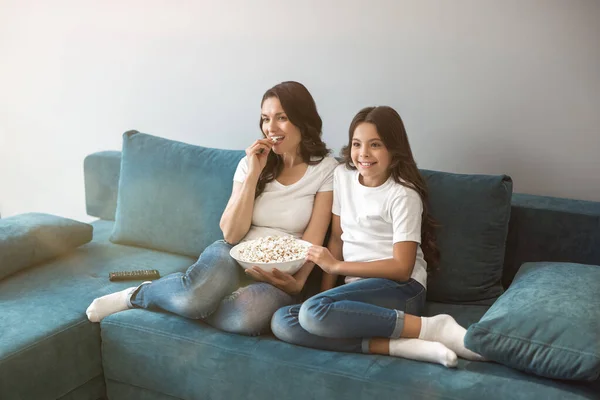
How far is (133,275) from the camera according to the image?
8.24 feet

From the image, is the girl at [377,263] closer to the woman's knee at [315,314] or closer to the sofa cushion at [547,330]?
the woman's knee at [315,314]

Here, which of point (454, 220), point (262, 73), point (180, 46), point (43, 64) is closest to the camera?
point (454, 220)

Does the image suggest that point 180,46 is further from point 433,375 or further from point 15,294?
point 433,375

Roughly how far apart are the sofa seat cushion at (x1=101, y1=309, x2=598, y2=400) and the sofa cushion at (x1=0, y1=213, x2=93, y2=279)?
0.54m

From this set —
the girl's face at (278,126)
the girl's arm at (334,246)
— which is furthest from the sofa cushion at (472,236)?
the girl's face at (278,126)

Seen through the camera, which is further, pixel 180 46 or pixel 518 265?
pixel 180 46

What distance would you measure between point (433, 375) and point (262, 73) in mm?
1628

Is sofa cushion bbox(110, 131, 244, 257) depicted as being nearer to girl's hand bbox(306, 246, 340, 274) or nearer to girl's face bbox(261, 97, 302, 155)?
girl's face bbox(261, 97, 302, 155)

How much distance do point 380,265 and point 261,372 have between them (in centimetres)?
50

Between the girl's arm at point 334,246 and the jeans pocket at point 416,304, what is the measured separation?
314 mm

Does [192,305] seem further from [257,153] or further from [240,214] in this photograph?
[257,153]

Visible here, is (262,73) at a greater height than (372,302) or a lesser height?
greater

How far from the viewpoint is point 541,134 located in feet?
8.05

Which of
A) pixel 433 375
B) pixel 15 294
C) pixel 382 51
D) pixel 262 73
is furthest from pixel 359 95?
pixel 15 294
